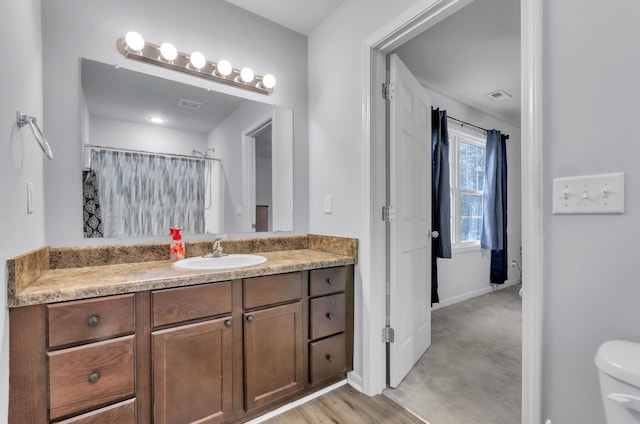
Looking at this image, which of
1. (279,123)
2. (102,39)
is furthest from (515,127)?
(102,39)

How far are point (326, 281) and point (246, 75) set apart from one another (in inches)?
57.5

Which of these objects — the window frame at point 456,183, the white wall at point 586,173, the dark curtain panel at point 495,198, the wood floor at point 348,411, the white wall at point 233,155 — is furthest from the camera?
the dark curtain panel at point 495,198

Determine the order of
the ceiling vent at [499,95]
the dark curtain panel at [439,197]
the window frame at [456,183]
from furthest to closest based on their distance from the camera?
the window frame at [456,183] < the ceiling vent at [499,95] < the dark curtain panel at [439,197]

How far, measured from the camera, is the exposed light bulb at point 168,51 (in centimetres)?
170

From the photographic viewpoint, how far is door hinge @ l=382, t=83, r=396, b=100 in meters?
1.86

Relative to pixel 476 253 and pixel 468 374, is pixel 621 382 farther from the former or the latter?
pixel 476 253

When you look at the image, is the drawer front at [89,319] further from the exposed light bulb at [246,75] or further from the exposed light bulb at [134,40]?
the exposed light bulb at [246,75]

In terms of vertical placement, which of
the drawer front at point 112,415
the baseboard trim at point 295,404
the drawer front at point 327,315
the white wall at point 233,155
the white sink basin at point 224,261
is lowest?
the baseboard trim at point 295,404

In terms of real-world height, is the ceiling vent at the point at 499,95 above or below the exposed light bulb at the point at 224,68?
above

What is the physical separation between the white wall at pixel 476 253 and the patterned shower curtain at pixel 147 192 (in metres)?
2.71

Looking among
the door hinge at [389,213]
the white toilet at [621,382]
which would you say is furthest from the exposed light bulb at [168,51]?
→ the white toilet at [621,382]

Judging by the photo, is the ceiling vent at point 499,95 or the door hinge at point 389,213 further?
the ceiling vent at point 499,95

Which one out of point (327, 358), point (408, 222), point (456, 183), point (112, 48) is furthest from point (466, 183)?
point (112, 48)

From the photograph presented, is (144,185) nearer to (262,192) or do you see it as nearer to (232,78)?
(262,192)
